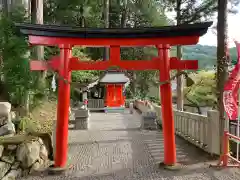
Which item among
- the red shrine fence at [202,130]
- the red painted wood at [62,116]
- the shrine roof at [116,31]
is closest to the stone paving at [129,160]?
the red shrine fence at [202,130]

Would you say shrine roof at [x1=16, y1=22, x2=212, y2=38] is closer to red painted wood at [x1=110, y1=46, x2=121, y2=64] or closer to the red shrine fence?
red painted wood at [x1=110, y1=46, x2=121, y2=64]

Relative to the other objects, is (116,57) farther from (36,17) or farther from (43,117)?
(36,17)

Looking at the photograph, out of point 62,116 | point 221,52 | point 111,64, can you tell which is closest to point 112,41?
point 111,64

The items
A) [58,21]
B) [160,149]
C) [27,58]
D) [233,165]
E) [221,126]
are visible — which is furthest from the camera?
[58,21]

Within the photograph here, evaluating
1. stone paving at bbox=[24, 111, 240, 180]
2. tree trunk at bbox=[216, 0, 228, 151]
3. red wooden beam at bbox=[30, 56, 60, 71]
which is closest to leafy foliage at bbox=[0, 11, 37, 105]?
stone paving at bbox=[24, 111, 240, 180]

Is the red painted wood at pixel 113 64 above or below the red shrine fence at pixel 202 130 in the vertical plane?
above

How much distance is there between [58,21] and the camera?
29.9m

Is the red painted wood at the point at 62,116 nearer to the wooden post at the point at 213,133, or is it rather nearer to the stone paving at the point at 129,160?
the stone paving at the point at 129,160

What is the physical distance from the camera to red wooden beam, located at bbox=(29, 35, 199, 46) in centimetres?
742

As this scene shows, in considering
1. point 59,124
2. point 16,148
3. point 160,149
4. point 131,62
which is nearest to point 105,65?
point 131,62

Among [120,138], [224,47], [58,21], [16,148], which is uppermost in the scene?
[58,21]

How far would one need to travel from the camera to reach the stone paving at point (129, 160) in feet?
22.7

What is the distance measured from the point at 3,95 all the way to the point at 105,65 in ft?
16.6

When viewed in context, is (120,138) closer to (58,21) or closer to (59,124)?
(59,124)
